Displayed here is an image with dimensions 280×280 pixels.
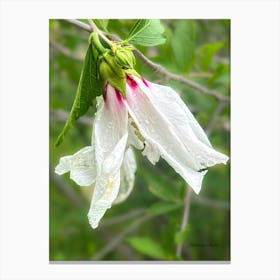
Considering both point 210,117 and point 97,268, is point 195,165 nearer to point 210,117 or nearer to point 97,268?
point 97,268

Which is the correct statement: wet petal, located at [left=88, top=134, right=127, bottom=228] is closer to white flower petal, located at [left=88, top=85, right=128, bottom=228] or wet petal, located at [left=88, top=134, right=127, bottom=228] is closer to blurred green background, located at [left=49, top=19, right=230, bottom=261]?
white flower petal, located at [left=88, top=85, right=128, bottom=228]

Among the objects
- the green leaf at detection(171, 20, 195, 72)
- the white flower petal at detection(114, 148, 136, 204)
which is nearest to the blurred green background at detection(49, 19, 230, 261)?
the green leaf at detection(171, 20, 195, 72)

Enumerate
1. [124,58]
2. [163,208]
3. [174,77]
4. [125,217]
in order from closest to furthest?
[124,58] → [174,77] → [163,208] → [125,217]

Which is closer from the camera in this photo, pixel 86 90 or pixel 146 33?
pixel 86 90

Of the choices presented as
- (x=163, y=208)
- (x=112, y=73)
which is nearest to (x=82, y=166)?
(x=112, y=73)

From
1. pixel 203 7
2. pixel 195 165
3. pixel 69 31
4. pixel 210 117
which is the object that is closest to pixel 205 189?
pixel 210 117

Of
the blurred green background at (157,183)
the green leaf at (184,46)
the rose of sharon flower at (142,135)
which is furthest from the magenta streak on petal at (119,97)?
the green leaf at (184,46)

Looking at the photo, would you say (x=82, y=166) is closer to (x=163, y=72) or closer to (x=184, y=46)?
(x=163, y=72)
